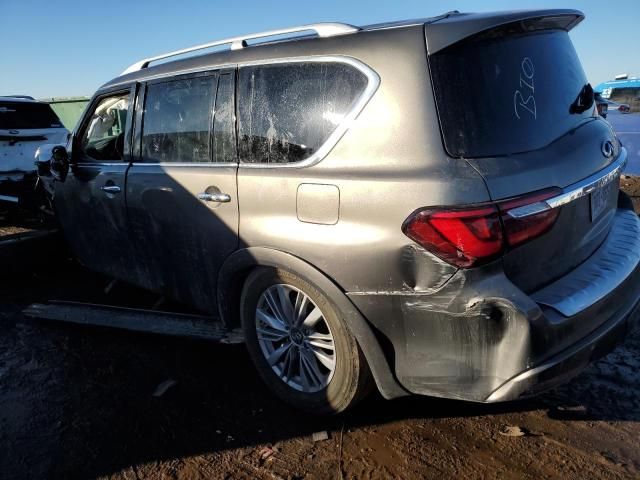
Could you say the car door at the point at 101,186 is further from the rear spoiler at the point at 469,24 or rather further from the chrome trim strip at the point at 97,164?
the rear spoiler at the point at 469,24

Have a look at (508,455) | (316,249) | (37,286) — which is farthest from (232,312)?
(37,286)

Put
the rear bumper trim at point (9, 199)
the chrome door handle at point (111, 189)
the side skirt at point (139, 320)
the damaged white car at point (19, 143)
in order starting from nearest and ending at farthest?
the side skirt at point (139, 320)
the chrome door handle at point (111, 189)
the rear bumper trim at point (9, 199)
the damaged white car at point (19, 143)

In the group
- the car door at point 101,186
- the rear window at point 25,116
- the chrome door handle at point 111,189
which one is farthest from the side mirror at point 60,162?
the rear window at point 25,116

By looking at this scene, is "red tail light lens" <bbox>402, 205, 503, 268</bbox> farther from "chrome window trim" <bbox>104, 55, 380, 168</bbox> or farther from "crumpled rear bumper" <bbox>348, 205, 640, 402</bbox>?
"chrome window trim" <bbox>104, 55, 380, 168</bbox>

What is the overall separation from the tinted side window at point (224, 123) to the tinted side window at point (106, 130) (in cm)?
117

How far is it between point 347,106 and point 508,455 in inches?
71.0

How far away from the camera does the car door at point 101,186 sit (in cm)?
364

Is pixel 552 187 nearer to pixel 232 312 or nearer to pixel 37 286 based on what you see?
pixel 232 312

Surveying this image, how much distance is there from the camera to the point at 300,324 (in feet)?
8.77

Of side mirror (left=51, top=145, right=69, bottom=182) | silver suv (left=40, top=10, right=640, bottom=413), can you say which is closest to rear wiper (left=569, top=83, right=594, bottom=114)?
silver suv (left=40, top=10, right=640, bottom=413)

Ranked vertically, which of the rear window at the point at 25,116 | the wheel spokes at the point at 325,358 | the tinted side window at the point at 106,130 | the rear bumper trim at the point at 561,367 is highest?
the rear window at the point at 25,116

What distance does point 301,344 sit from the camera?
271cm

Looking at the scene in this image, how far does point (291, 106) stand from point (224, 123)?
513 mm

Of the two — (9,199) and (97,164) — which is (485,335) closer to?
(97,164)
